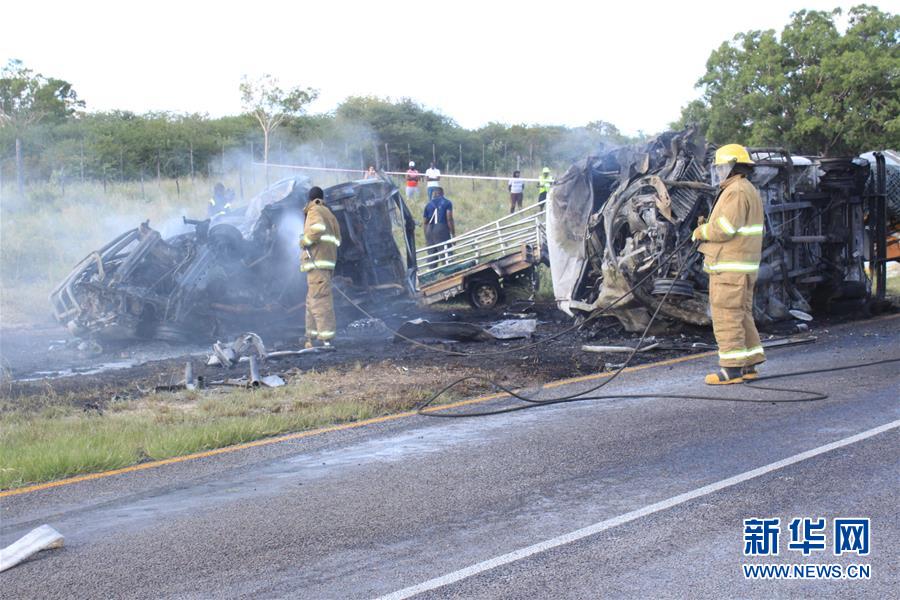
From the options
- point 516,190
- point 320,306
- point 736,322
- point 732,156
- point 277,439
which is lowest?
point 277,439

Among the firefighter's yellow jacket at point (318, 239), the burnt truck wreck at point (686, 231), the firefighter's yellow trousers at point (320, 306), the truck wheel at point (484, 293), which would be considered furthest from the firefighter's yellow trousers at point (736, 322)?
the truck wheel at point (484, 293)

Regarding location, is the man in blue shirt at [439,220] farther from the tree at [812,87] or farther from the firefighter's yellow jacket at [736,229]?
the tree at [812,87]

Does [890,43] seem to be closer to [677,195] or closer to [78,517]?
[677,195]

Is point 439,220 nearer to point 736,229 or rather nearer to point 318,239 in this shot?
point 318,239

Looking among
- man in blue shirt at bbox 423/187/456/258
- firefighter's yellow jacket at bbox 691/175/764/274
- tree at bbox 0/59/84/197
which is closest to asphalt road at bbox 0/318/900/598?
firefighter's yellow jacket at bbox 691/175/764/274

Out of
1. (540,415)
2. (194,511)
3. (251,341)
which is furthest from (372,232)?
(194,511)

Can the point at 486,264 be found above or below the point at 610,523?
above

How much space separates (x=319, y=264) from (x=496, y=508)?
748cm

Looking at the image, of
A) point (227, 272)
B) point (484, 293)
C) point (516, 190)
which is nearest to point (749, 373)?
point (227, 272)

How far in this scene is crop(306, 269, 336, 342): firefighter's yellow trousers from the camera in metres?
12.1

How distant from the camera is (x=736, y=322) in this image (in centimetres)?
841

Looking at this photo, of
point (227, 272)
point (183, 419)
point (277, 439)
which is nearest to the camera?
point (277, 439)

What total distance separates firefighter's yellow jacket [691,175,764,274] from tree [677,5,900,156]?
67.9 ft

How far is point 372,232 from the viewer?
46.6 ft
